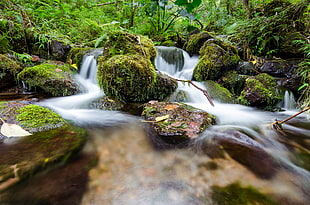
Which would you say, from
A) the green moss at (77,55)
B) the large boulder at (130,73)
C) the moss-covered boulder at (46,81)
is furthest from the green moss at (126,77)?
the green moss at (77,55)

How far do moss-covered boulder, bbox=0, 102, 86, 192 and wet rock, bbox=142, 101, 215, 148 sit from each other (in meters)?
1.00

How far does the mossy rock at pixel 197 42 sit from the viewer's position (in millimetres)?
6219

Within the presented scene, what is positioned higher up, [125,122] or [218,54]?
[218,54]

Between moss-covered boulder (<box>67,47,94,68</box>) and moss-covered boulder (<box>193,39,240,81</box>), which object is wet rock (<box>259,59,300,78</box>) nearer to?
moss-covered boulder (<box>193,39,240,81</box>)

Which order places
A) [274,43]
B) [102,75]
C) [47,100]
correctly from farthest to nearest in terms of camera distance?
[274,43]
[47,100]
[102,75]

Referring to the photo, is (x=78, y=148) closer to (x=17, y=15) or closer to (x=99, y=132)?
(x=99, y=132)

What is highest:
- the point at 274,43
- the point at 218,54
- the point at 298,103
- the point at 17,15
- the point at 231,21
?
the point at 231,21

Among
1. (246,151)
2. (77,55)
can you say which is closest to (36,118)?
(246,151)

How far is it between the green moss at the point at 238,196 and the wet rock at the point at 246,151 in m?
0.29

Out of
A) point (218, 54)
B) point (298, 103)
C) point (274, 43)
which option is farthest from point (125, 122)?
point (274, 43)

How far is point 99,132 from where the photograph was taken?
2.30m

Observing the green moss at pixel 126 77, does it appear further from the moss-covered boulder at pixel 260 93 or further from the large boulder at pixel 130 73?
the moss-covered boulder at pixel 260 93

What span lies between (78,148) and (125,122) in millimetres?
1090

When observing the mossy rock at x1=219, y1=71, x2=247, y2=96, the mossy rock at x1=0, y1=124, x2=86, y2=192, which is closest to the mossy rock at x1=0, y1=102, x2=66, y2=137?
the mossy rock at x1=0, y1=124, x2=86, y2=192
